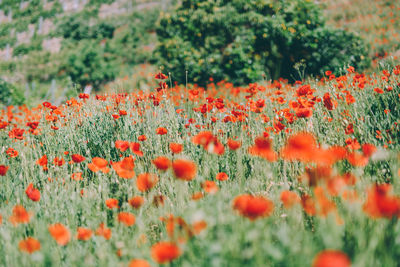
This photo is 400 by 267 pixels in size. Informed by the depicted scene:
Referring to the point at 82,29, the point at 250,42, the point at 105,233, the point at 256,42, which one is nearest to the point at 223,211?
the point at 105,233

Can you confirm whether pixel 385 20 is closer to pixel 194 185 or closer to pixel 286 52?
pixel 286 52

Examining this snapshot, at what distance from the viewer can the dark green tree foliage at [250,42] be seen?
8055mm

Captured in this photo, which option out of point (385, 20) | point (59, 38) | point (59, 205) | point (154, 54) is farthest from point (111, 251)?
point (59, 38)

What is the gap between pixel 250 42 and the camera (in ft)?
27.1

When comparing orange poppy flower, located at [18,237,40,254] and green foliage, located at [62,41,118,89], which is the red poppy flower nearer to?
orange poppy flower, located at [18,237,40,254]

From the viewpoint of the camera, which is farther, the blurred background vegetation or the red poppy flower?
the blurred background vegetation

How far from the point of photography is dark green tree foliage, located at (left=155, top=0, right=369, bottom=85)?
8.05 meters

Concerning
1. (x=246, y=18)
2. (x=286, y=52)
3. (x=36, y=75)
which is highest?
(x=246, y=18)

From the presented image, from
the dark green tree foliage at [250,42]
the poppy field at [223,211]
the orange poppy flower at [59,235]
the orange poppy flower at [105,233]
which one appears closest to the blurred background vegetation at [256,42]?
the dark green tree foliage at [250,42]

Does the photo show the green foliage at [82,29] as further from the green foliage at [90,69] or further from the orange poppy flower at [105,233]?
the orange poppy flower at [105,233]

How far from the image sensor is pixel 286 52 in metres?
8.48

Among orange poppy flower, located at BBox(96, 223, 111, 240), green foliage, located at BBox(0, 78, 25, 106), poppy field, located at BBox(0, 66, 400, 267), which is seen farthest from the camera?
green foliage, located at BBox(0, 78, 25, 106)

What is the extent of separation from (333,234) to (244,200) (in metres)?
0.28

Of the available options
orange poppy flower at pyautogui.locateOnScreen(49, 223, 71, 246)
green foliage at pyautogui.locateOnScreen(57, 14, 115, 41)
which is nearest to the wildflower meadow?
orange poppy flower at pyautogui.locateOnScreen(49, 223, 71, 246)
